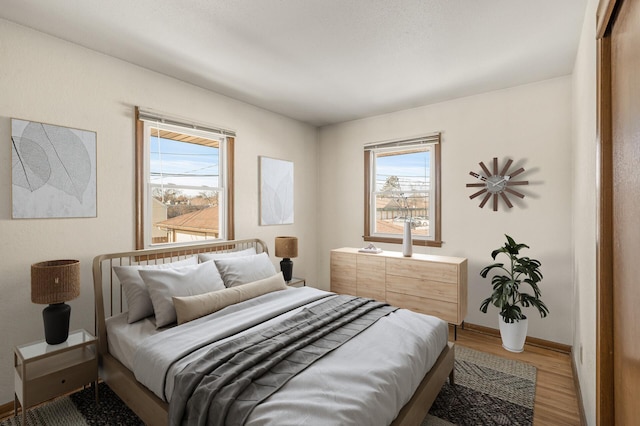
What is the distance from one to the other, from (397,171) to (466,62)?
1.69m

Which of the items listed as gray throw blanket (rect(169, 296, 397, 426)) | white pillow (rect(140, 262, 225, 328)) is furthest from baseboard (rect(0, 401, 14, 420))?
gray throw blanket (rect(169, 296, 397, 426))

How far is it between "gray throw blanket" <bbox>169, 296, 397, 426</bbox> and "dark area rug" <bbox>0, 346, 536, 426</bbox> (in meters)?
0.82

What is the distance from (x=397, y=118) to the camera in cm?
417

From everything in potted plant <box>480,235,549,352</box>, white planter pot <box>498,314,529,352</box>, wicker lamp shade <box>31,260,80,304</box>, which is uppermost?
wicker lamp shade <box>31,260,80,304</box>

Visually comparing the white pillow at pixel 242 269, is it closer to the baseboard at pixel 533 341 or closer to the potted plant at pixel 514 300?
the potted plant at pixel 514 300

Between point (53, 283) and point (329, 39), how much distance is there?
2.57 m

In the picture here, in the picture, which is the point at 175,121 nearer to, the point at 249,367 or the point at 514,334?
the point at 249,367

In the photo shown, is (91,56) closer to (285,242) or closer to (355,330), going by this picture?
(285,242)

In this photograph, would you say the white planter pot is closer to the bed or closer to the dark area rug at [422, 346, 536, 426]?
the dark area rug at [422, 346, 536, 426]

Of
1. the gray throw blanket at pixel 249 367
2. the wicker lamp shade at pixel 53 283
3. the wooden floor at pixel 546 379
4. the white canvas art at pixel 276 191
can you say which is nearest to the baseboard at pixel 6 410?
the wooden floor at pixel 546 379

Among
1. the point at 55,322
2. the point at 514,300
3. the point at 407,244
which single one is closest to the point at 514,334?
the point at 514,300

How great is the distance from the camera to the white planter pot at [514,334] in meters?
3.01

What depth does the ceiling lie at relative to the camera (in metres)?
2.05

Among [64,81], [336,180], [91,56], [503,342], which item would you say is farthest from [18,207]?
[503,342]
